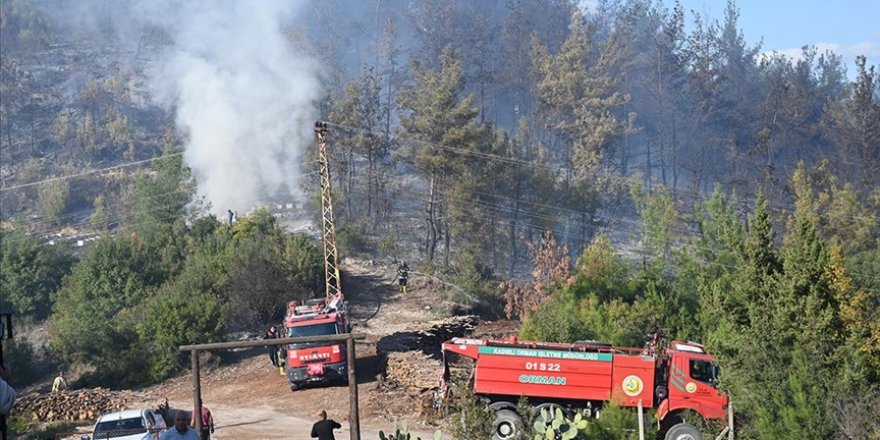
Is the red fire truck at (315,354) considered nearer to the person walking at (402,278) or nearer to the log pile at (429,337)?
the log pile at (429,337)

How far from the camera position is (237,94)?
8612 cm

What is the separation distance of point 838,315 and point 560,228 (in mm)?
47941

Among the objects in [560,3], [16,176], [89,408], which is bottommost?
[89,408]

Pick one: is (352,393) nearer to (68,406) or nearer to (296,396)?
(296,396)

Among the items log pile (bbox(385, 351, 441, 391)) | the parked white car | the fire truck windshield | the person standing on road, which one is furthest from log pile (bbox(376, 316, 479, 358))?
the person standing on road

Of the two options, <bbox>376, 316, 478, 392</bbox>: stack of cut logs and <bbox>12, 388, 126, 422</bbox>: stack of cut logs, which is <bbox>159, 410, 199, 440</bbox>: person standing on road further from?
<bbox>12, 388, 126, 422</bbox>: stack of cut logs

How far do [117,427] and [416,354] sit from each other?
13.1 metres

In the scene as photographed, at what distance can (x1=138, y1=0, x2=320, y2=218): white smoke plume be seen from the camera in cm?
7888

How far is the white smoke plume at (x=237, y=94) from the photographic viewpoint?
78.9 meters

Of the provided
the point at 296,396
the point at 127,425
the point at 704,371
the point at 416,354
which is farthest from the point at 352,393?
the point at 416,354

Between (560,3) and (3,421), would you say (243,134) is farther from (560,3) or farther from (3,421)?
(3,421)

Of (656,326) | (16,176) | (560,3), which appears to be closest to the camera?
(656,326)

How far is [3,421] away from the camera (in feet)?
45.3

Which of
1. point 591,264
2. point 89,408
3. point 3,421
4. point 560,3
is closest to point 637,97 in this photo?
point 560,3
